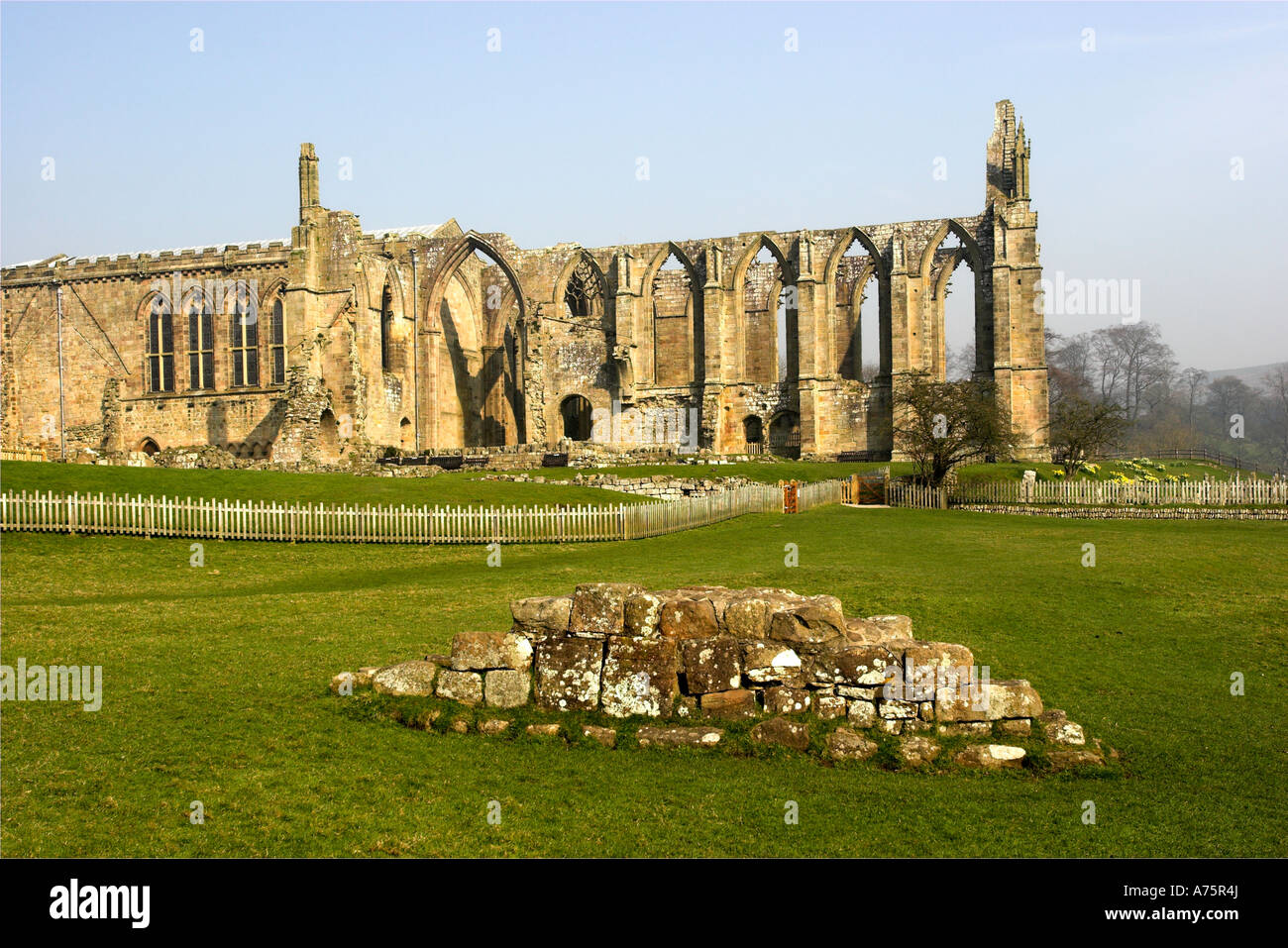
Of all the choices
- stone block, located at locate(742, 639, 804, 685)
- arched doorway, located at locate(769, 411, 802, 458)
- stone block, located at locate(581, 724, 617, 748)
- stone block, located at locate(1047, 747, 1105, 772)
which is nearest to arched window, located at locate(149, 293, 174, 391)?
arched doorway, located at locate(769, 411, 802, 458)

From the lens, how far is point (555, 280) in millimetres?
52375

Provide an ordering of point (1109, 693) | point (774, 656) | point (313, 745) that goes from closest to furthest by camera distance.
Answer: point (313, 745) → point (774, 656) → point (1109, 693)

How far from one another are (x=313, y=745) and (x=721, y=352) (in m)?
43.5

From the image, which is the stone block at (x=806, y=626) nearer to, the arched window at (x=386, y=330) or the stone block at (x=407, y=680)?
the stone block at (x=407, y=680)

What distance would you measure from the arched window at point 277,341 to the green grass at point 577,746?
115 ft

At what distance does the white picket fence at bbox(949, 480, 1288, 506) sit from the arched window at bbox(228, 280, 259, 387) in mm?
35890

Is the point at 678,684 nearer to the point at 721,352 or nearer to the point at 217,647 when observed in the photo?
the point at 217,647

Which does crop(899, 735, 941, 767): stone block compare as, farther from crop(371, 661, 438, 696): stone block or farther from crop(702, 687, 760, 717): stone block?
crop(371, 661, 438, 696): stone block

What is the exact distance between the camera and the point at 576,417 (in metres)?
54.7

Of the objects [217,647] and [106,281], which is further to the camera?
[106,281]

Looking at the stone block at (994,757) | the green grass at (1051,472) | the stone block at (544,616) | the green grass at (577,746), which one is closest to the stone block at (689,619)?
the stone block at (544,616)

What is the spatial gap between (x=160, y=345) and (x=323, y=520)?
116 feet
